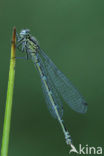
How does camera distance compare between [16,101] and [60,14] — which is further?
[60,14]

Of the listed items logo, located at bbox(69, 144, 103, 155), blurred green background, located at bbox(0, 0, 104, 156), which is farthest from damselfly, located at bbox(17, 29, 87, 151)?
blurred green background, located at bbox(0, 0, 104, 156)

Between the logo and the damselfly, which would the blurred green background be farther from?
the damselfly

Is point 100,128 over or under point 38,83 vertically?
under

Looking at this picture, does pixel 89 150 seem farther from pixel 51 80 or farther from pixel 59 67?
pixel 59 67

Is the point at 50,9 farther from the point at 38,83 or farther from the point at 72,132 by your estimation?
the point at 72,132

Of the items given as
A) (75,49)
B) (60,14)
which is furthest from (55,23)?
(75,49)

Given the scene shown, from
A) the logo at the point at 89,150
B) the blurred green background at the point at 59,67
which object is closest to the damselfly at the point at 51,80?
the logo at the point at 89,150
